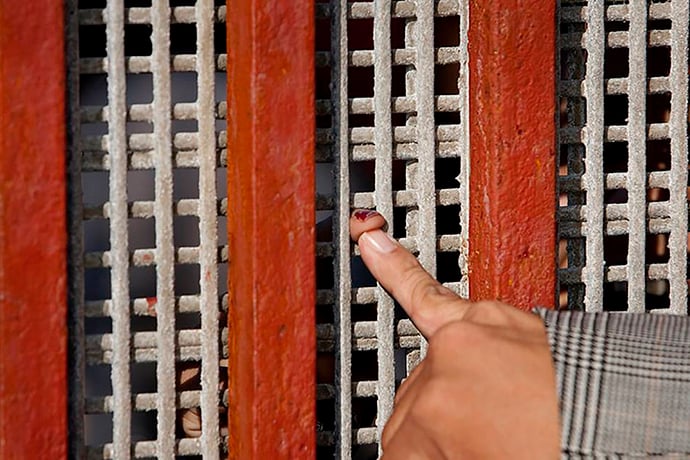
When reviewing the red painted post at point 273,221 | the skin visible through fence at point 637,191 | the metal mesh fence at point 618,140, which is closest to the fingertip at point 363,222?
the red painted post at point 273,221

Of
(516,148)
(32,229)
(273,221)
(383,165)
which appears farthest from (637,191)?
(32,229)

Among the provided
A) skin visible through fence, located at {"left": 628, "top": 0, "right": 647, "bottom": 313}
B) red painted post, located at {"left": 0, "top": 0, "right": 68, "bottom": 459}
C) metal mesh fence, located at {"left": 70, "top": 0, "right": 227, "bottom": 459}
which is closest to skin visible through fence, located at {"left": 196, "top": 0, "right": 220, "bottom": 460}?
metal mesh fence, located at {"left": 70, "top": 0, "right": 227, "bottom": 459}

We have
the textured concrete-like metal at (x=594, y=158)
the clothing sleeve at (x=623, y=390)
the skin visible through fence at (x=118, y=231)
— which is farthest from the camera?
the textured concrete-like metal at (x=594, y=158)

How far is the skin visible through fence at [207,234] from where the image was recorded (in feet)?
6.11

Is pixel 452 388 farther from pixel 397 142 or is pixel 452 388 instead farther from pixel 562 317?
pixel 397 142

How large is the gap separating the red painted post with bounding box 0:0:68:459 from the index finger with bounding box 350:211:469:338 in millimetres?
582

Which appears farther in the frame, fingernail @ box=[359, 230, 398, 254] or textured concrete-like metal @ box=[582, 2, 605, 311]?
textured concrete-like metal @ box=[582, 2, 605, 311]

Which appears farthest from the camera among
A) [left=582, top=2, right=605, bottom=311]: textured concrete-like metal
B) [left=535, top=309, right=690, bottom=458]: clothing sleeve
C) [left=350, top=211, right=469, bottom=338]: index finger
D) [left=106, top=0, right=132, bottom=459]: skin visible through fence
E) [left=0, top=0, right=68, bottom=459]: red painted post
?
[left=582, top=2, right=605, bottom=311]: textured concrete-like metal

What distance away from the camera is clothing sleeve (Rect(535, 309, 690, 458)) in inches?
38.0

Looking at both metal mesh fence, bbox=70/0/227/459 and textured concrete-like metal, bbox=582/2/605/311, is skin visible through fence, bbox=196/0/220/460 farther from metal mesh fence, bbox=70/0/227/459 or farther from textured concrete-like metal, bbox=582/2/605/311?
textured concrete-like metal, bbox=582/2/605/311

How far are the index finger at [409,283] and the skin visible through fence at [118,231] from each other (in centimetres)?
46

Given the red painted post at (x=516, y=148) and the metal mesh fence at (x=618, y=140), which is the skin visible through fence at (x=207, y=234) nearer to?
the red painted post at (x=516, y=148)

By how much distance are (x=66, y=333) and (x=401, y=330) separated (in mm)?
666

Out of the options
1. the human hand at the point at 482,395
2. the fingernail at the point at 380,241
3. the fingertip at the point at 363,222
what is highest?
Result: the fingertip at the point at 363,222
